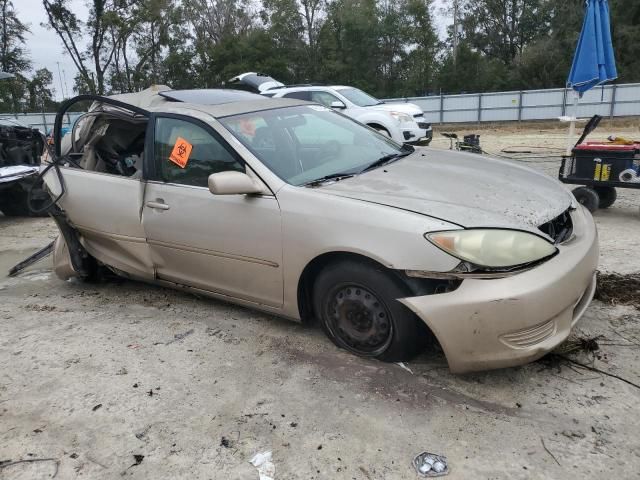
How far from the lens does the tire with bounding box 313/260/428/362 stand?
8.91 feet

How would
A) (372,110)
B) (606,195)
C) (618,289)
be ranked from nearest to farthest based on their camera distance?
(618,289) → (606,195) → (372,110)

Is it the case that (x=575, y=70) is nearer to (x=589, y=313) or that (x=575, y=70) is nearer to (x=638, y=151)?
(x=638, y=151)

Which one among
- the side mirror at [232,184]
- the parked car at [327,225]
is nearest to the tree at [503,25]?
the parked car at [327,225]

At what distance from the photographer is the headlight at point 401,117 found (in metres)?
11.5

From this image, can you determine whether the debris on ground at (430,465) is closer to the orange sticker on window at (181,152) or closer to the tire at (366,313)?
the tire at (366,313)

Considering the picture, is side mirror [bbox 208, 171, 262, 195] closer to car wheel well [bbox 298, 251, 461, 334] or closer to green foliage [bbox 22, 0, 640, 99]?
car wheel well [bbox 298, 251, 461, 334]

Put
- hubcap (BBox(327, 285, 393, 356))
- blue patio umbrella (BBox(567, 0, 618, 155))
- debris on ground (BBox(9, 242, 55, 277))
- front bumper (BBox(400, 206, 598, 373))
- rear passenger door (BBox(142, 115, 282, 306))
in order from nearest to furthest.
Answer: front bumper (BBox(400, 206, 598, 373)) < hubcap (BBox(327, 285, 393, 356)) < rear passenger door (BBox(142, 115, 282, 306)) < debris on ground (BBox(9, 242, 55, 277)) < blue patio umbrella (BBox(567, 0, 618, 155))

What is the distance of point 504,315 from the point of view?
8.00 ft

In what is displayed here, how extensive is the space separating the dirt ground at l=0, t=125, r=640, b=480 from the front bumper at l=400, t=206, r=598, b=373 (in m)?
0.25

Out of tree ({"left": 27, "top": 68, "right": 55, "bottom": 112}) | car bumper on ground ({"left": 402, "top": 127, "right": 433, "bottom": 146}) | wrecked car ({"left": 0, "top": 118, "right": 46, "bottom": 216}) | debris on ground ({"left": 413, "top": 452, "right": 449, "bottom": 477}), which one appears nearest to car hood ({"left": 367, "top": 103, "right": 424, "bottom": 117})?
car bumper on ground ({"left": 402, "top": 127, "right": 433, "bottom": 146})

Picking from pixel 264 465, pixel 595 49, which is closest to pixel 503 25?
pixel 595 49

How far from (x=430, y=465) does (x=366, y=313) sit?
0.88 metres

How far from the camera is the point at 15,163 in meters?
7.70

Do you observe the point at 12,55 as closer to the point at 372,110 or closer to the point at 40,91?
the point at 40,91
